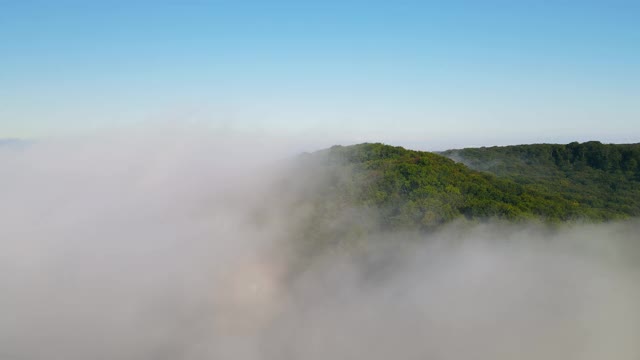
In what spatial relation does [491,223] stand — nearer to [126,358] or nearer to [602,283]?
[602,283]

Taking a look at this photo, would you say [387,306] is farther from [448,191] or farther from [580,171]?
[580,171]

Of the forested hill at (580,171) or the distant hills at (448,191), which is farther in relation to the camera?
the forested hill at (580,171)

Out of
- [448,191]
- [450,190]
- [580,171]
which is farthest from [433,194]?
[580,171]

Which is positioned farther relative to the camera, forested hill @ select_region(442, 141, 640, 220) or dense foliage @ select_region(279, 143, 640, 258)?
forested hill @ select_region(442, 141, 640, 220)

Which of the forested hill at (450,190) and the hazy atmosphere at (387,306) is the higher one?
the forested hill at (450,190)

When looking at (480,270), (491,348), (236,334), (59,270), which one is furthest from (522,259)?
(59,270)

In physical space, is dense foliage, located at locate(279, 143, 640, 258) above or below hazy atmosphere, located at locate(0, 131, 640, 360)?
above

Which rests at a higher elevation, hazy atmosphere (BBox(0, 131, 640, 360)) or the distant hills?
the distant hills

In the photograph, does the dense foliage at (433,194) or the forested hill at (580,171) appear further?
the forested hill at (580,171)
